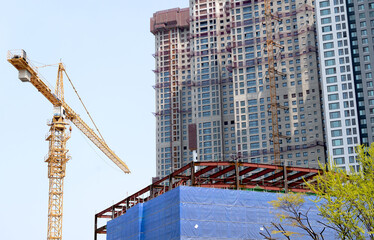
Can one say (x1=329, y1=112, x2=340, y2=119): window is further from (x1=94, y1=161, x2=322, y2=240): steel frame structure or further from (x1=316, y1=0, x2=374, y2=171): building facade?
(x1=94, y1=161, x2=322, y2=240): steel frame structure

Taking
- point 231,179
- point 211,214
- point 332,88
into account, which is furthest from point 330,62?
point 211,214

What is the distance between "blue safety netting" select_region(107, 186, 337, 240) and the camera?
7150cm

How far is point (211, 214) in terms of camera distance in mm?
72812

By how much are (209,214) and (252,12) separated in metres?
136

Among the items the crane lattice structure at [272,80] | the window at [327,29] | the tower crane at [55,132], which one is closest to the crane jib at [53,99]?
Result: the tower crane at [55,132]

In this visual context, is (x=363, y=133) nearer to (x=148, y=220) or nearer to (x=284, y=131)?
(x=284, y=131)

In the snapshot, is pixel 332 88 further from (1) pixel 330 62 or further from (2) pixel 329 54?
(2) pixel 329 54

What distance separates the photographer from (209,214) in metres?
72.8

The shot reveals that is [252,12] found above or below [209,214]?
above

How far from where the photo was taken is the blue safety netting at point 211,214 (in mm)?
71500

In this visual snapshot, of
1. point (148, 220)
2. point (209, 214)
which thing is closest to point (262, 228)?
point (209, 214)

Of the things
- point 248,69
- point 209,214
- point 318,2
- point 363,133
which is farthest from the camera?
point 248,69

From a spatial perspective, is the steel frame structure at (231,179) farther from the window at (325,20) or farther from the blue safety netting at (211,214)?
the window at (325,20)

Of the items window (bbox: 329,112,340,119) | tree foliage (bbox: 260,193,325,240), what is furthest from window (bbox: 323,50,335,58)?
tree foliage (bbox: 260,193,325,240)
